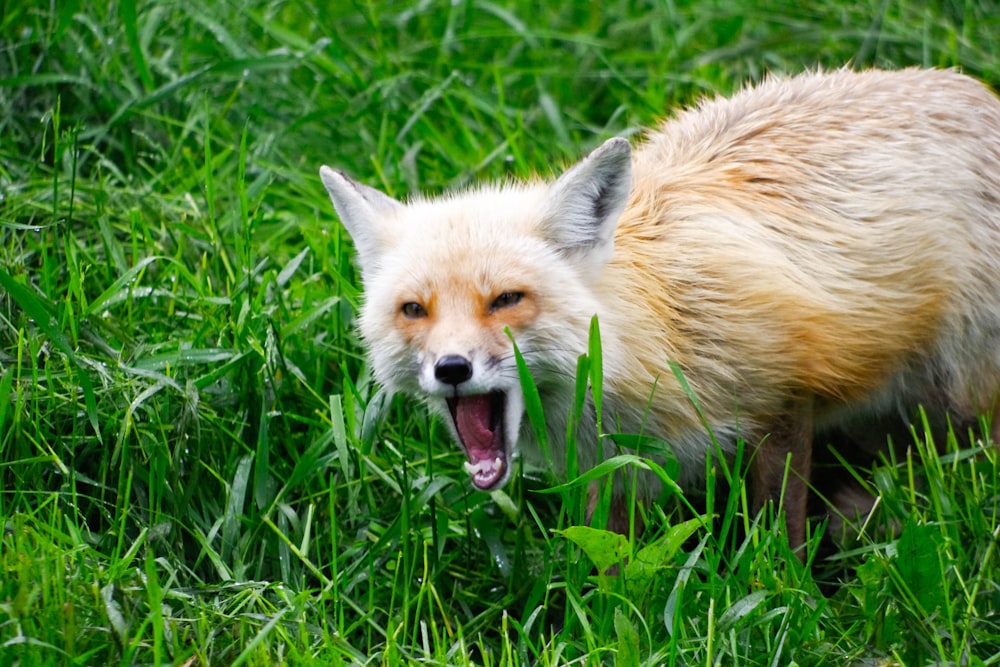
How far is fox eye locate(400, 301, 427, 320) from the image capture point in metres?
4.39

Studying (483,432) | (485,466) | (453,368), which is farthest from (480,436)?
(453,368)

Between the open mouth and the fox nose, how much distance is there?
0.30 metres

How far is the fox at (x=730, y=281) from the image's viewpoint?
173 inches

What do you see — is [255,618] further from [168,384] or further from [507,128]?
[507,128]

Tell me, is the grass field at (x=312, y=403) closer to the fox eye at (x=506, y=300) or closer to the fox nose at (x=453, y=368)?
the fox nose at (x=453, y=368)

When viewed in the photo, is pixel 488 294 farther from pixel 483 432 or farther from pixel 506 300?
pixel 483 432

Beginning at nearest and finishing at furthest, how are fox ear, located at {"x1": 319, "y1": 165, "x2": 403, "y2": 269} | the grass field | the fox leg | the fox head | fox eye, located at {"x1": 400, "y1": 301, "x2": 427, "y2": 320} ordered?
the grass field, the fox head, fox eye, located at {"x1": 400, "y1": 301, "x2": 427, "y2": 320}, fox ear, located at {"x1": 319, "y1": 165, "x2": 403, "y2": 269}, the fox leg

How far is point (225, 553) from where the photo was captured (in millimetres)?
4672

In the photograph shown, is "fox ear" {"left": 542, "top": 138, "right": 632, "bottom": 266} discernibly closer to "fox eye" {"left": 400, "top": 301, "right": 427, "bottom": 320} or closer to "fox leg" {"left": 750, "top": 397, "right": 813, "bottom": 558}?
"fox eye" {"left": 400, "top": 301, "right": 427, "bottom": 320}

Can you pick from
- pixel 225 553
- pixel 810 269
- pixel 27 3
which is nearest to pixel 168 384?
pixel 225 553

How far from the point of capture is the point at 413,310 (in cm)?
442

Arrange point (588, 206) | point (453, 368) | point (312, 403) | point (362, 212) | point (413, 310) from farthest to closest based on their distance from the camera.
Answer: point (312, 403), point (362, 212), point (588, 206), point (413, 310), point (453, 368)

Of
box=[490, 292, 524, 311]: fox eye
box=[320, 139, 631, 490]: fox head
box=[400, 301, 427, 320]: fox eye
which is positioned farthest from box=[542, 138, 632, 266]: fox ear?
box=[400, 301, 427, 320]: fox eye

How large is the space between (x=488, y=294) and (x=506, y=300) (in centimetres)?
7
